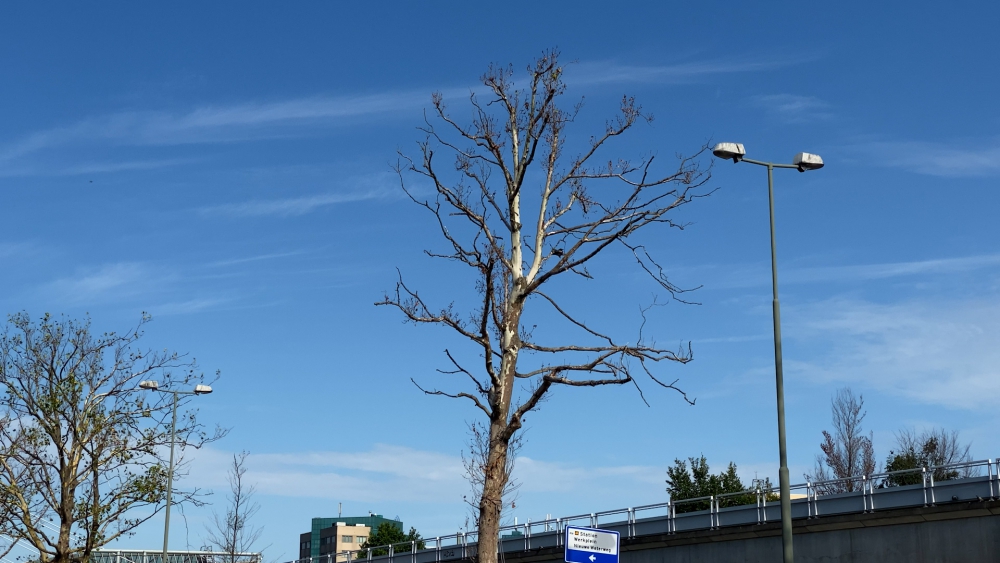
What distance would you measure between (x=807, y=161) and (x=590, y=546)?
27.6ft

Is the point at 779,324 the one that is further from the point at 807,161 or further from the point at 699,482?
the point at 699,482

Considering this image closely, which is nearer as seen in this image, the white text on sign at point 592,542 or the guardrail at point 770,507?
the white text on sign at point 592,542

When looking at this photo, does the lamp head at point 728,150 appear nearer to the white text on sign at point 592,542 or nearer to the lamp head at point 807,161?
the lamp head at point 807,161

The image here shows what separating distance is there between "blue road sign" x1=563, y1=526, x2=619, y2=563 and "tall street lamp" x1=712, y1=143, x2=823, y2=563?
9.72 ft

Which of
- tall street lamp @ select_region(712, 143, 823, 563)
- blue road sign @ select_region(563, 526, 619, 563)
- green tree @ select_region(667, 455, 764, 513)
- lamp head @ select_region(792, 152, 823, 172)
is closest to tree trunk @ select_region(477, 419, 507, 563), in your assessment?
blue road sign @ select_region(563, 526, 619, 563)

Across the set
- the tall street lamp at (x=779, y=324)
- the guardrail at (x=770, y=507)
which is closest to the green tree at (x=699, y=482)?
the guardrail at (x=770, y=507)

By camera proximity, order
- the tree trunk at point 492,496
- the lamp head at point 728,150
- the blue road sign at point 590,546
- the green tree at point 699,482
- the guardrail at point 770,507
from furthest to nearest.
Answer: the green tree at point 699,482, the guardrail at point 770,507, the lamp head at point 728,150, the tree trunk at point 492,496, the blue road sign at point 590,546

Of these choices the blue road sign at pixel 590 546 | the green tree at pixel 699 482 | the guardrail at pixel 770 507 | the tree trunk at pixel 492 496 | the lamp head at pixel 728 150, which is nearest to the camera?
the blue road sign at pixel 590 546

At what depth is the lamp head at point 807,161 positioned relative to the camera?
20141 mm

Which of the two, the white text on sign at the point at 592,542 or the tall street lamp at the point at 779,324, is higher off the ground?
the tall street lamp at the point at 779,324

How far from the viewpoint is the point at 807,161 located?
20141mm

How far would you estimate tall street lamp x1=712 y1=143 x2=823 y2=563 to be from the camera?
17906mm

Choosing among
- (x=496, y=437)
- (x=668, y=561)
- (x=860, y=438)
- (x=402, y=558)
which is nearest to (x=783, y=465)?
(x=496, y=437)

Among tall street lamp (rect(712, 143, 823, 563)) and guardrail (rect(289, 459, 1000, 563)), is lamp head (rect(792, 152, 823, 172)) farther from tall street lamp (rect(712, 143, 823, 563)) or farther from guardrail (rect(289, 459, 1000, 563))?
guardrail (rect(289, 459, 1000, 563))
